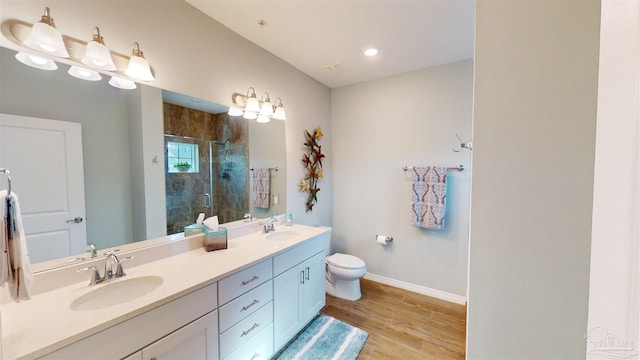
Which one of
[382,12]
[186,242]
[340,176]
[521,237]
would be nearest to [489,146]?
[521,237]

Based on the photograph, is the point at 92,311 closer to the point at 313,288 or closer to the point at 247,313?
the point at 247,313

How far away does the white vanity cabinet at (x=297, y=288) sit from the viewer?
5.50ft

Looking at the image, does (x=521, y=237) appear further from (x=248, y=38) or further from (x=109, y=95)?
(x=248, y=38)

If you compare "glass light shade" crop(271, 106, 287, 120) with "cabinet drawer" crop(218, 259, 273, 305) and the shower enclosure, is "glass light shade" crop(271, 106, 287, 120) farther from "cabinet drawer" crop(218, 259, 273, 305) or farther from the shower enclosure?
"cabinet drawer" crop(218, 259, 273, 305)

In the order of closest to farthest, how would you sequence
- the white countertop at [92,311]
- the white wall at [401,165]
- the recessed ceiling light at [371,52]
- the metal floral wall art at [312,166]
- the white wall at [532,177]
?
the white wall at [532,177], the white countertop at [92,311], the recessed ceiling light at [371,52], the white wall at [401,165], the metal floral wall art at [312,166]

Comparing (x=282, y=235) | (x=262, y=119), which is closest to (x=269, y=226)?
(x=282, y=235)

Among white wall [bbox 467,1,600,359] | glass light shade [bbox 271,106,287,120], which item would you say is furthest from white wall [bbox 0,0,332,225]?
white wall [bbox 467,1,600,359]

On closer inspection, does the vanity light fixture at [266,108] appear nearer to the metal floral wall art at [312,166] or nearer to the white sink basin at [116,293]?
the metal floral wall art at [312,166]

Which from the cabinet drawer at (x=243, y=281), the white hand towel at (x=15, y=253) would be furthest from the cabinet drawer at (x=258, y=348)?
the white hand towel at (x=15, y=253)

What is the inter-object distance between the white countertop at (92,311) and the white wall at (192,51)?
1.16 metres

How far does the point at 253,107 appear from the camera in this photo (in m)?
2.07

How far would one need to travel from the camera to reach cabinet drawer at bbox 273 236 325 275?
168cm

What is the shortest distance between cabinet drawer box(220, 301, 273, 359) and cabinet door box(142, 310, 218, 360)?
55mm

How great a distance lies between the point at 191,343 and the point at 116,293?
0.49 m
